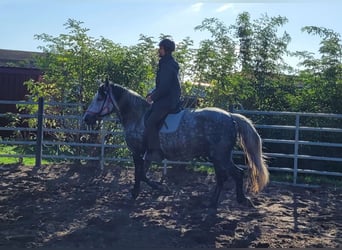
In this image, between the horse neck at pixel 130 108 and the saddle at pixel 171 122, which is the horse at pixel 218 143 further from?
the horse neck at pixel 130 108

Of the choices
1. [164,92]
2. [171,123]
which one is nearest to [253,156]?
[171,123]

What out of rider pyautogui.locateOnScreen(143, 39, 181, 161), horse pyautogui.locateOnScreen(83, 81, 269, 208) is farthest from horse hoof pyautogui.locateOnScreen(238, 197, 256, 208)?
rider pyautogui.locateOnScreen(143, 39, 181, 161)

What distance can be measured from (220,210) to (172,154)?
110 centimetres

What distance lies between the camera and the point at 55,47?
34.1ft

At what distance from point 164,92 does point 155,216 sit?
70.1 inches

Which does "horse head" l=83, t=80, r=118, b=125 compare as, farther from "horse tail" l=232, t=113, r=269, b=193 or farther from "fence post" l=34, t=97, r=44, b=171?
"fence post" l=34, t=97, r=44, b=171

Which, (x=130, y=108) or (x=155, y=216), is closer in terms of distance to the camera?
(x=155, y=216)

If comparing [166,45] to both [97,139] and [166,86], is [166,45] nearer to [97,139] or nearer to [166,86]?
[166,86]

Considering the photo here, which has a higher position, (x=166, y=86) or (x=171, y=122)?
(x=166, y=86)

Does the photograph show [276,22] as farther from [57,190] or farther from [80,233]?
[80,233]

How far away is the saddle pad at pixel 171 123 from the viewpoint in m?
6.59

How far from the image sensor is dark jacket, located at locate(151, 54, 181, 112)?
6.43 meters

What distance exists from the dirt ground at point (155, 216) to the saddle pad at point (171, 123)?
1.13 m

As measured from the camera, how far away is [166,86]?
6.42 m
